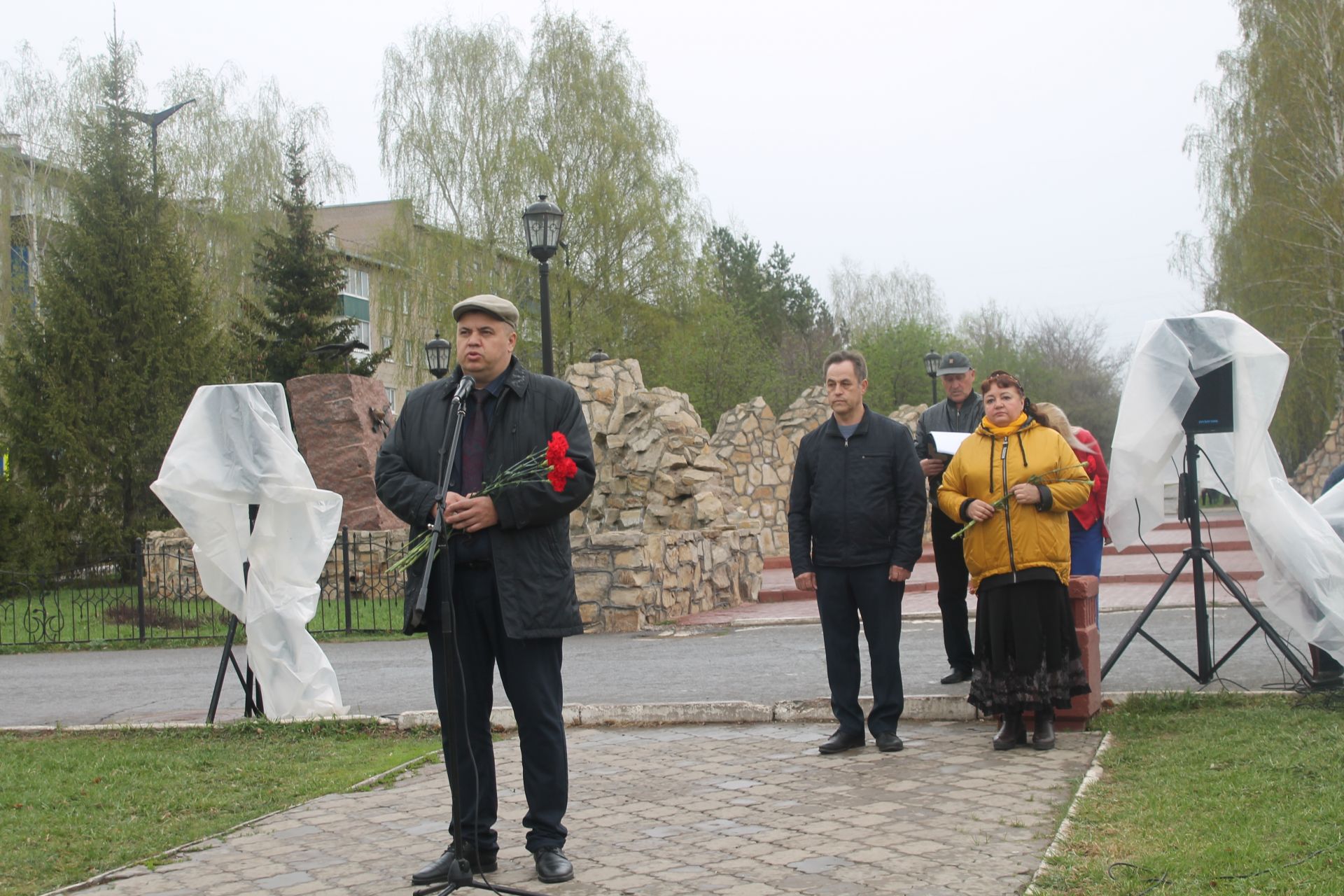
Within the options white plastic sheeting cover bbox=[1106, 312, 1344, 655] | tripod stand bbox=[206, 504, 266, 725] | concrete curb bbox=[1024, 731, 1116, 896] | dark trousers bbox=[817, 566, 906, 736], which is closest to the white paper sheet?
white plastic sheeting cover bbox=[1106, 312, 1344, 655]

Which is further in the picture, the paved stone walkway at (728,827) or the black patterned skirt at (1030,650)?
the black patterned skirt at (1030,650)

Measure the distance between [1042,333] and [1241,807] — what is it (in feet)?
219

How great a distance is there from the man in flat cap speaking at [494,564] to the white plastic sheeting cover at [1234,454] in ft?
12.1

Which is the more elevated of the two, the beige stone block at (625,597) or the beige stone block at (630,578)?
the beige stone block at (630,578)

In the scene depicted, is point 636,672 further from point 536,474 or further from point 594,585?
point 536,474

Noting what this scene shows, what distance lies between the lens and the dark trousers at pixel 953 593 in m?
8.16

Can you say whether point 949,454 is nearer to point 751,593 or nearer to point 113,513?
point 751,593

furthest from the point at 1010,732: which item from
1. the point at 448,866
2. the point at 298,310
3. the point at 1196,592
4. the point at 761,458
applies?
the point at 298,310

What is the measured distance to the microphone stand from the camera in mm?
4172

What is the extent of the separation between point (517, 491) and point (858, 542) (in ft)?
8.61

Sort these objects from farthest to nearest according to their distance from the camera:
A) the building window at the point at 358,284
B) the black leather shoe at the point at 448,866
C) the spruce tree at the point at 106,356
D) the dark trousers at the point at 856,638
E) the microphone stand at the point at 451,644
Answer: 1. the building window at the point at 358,284
2. the spruce tree at the point at 106,356
3. the dark trousers at the point at 856,638
4. the black leather shoe at the point at 448,866
5. the microphone stand at the point at 451,644

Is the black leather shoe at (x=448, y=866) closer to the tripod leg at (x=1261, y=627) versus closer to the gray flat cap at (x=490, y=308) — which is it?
the gray flat cap at (x=490, y=308)

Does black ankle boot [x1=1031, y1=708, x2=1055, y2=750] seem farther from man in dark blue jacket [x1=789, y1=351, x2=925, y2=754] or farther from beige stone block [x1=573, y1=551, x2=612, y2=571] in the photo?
beige stone block [x1=573, y1=551, x2=612, y2=571]

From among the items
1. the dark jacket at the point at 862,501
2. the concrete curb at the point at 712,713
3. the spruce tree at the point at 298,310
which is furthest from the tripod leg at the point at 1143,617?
the spruce tree at the point at 298,310
